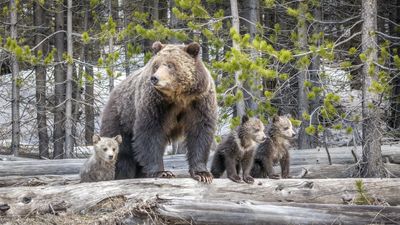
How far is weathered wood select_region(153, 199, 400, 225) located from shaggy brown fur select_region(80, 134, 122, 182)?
4.34ft

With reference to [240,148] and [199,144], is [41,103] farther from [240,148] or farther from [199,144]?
[199,144]

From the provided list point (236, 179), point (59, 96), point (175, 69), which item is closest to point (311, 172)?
point (236, 179)

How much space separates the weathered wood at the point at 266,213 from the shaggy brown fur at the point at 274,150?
2004 mm

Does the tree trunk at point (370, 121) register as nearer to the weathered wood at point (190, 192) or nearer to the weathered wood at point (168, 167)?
the weathered wood at point (168, 167)

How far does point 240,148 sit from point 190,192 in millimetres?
1257

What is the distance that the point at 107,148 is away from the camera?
7297mm

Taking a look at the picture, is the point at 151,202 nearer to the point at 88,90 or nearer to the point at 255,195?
the point at 255,195

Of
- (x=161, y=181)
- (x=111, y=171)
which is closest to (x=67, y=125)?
(x=111, y=171)

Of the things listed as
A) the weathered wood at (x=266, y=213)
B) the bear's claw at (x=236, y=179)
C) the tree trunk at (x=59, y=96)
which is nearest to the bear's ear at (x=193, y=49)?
the bear's claw at (x=236, y=179)

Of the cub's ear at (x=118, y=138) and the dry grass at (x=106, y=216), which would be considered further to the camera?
the cub's ear at (x=118, y=138)

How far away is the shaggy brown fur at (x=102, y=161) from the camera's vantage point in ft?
24.0

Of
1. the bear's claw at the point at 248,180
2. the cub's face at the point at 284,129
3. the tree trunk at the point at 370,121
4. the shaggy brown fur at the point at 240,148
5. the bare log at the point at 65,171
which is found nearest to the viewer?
the bear's claw at the point at 248,180

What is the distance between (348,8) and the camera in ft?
51.4

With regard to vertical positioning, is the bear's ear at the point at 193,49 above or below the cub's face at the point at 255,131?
above
